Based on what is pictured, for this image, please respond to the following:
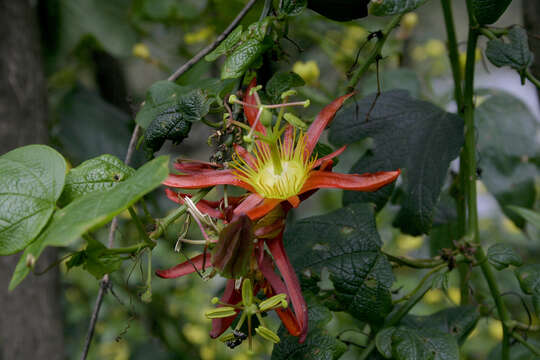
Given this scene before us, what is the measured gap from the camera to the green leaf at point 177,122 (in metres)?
0.46

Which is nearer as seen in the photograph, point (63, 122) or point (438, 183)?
point (438, 183)

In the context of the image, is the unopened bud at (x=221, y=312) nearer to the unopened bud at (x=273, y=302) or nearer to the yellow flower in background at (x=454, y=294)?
the unopened bud at (x=273, y=302)

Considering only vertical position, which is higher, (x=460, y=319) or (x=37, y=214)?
(x=37, y=214)

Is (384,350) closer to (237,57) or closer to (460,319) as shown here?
(460,319)

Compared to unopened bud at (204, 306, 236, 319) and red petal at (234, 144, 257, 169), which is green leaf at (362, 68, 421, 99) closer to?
red petal at (234, 144, 257, 169)

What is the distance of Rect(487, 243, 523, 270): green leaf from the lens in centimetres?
51

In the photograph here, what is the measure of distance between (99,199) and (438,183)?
38cm

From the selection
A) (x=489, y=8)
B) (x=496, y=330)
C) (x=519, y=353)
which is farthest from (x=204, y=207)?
(x=496, y=330)

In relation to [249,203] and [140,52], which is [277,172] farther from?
[140,52]

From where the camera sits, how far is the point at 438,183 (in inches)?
21.8

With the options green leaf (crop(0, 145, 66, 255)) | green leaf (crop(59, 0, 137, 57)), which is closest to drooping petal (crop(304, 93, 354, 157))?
green leaf (crop(0, 145, 66, 255))

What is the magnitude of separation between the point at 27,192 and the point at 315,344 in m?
0.28

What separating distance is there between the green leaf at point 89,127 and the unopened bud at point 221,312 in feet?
2.09

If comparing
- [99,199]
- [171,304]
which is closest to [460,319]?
[99,199]
